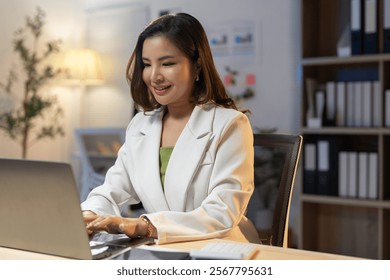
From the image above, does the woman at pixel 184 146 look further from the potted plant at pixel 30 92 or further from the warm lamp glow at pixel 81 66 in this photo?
the warm lamp glow at pixel 81 66

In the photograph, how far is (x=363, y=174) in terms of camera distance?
2.71 meters

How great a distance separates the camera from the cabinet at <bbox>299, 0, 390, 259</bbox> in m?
2.68

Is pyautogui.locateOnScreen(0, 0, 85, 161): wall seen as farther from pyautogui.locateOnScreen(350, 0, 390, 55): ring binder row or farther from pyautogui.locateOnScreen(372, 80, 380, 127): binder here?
pyautogui.locateOnScreen(372, 80, 380, 127): binder

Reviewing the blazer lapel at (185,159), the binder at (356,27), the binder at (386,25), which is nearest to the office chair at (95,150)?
the binder at (356,27)

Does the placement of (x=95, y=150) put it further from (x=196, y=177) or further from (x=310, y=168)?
(x=196, y=177)

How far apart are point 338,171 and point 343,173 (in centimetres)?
3

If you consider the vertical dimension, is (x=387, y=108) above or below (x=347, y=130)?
above

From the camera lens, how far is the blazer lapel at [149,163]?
126 centimetres

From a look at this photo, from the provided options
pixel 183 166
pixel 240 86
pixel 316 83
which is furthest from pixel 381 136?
pixel 183 166

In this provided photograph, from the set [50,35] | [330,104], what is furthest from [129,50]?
[330,104]

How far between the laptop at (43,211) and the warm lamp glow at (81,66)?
3.24 m

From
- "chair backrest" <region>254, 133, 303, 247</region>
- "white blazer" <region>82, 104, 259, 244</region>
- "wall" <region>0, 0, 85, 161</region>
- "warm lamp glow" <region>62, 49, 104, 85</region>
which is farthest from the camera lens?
"warm lamp glow" <region>62, 49, 104, 85</region>

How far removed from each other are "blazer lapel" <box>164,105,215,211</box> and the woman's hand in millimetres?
223

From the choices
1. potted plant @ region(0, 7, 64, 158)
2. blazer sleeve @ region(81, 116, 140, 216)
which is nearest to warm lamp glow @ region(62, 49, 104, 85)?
potted plant @ region(0, 7, 64, 158)
